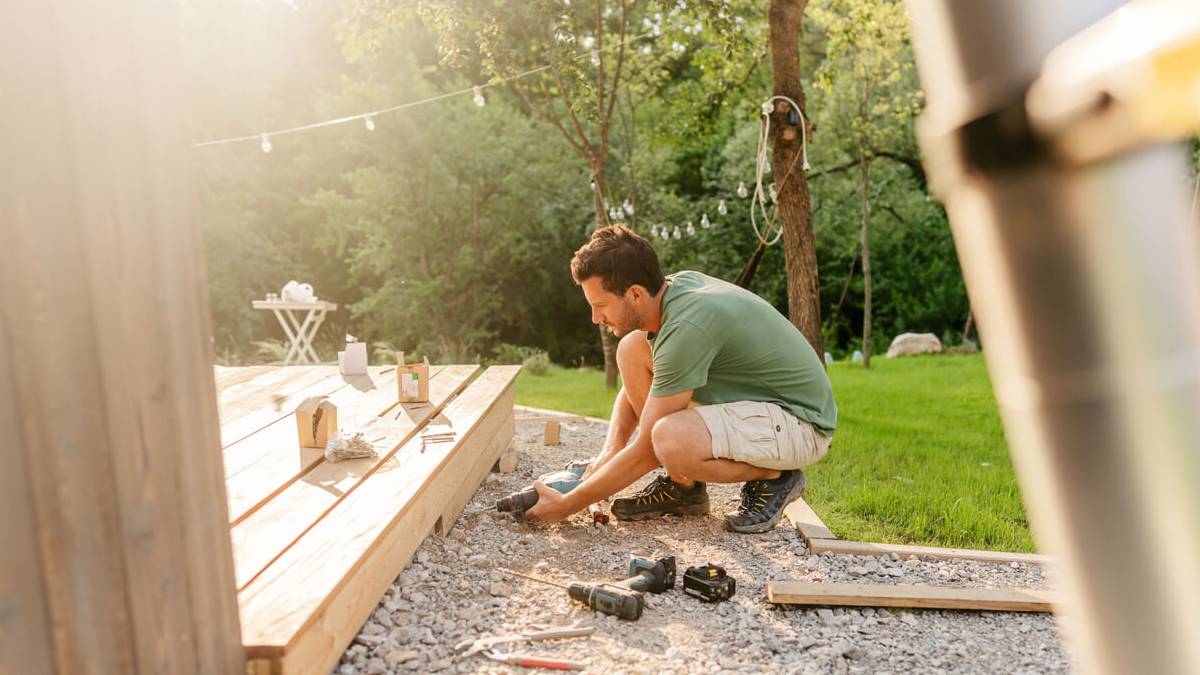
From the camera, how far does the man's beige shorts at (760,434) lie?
9.44 feet

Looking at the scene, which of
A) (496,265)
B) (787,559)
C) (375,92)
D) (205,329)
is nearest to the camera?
(205,329)

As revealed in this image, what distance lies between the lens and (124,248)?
1072 mm

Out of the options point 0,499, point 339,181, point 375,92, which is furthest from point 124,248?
point 339,181

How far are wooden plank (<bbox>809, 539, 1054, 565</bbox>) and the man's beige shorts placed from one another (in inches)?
12.7

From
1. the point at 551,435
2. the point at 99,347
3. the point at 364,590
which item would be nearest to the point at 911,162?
the point at 551,435

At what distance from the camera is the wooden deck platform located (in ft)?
5.32

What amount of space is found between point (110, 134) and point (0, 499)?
0.48 metres

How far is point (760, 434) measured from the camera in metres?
2.91

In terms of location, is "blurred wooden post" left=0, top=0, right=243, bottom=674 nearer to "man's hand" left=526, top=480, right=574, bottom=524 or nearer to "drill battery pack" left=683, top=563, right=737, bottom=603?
"drill battery pack" left=683, top=563, right=737, bottom=603

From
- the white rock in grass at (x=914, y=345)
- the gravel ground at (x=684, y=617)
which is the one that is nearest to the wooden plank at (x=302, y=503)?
the gravel ground at (x=684, y=617)

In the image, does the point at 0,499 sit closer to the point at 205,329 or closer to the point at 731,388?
the point at 205,329

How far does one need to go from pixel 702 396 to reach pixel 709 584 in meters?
0.86

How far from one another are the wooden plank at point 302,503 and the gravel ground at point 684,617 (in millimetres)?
314

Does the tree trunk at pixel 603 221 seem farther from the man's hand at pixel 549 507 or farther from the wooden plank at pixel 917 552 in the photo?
the wooden plank at pixel 917 552
